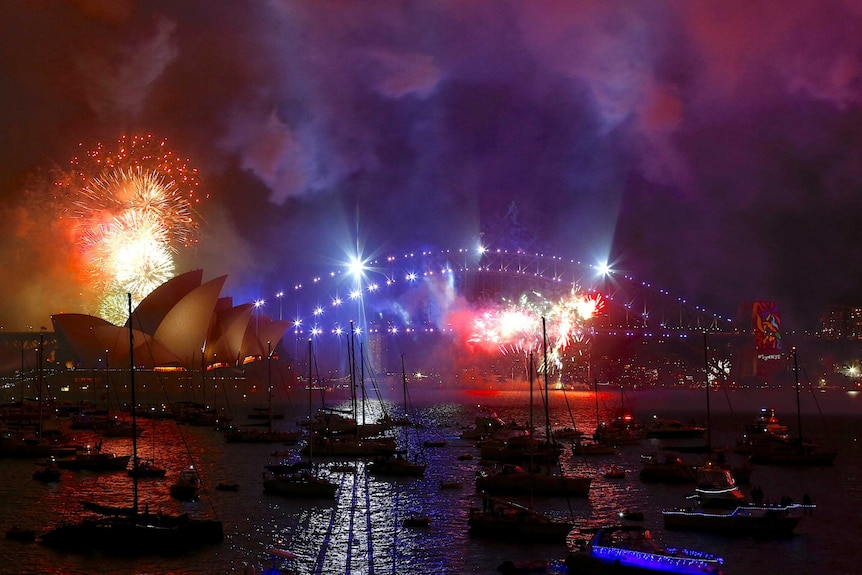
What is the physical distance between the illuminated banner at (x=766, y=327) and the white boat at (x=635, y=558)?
12177 cm

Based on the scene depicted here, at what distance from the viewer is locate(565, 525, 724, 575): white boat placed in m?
21.8

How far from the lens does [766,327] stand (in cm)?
13838

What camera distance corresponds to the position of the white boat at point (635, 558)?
21.8 m

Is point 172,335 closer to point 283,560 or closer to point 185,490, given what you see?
point 185,490

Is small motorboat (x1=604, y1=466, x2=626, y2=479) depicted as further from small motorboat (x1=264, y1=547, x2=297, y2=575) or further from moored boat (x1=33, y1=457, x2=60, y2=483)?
moored boat (x1=33, y1=457, x2=60, y2=483)

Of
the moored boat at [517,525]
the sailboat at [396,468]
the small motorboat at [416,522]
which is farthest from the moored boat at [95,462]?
the moored boat at [517,525]

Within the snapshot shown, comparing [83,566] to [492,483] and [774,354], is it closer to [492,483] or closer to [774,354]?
[492,483]

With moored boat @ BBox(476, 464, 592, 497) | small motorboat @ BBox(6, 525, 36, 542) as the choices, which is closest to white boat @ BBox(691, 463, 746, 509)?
moored boat @ BBox(476, 464, 592, 497)

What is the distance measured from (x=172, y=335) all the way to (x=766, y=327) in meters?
90.6

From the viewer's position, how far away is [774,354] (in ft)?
456

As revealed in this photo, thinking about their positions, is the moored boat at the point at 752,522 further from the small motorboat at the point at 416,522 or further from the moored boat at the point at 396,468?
the moored boat at the point at 396,468

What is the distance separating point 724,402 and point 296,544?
103 meters

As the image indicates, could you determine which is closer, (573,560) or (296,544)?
(573,560)

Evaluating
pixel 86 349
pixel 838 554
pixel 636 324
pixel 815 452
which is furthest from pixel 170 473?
pixel 636 324
